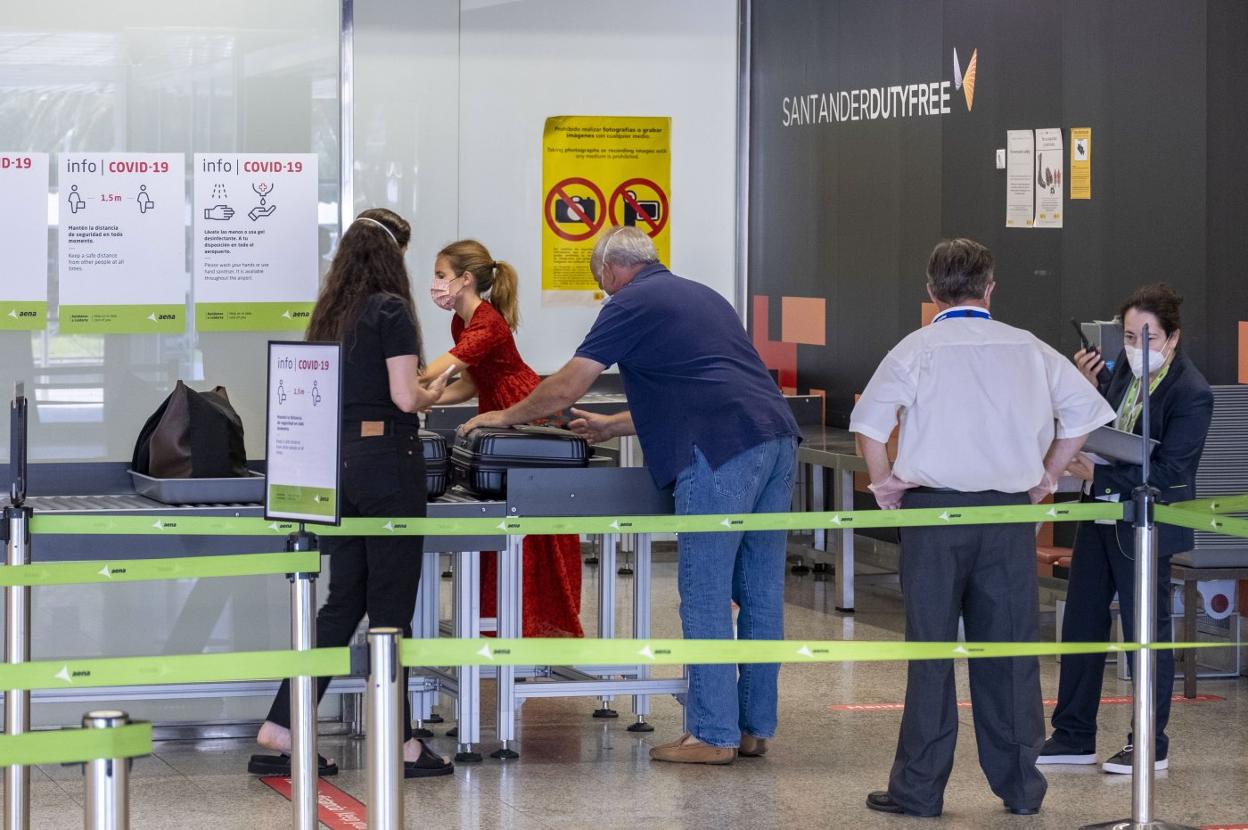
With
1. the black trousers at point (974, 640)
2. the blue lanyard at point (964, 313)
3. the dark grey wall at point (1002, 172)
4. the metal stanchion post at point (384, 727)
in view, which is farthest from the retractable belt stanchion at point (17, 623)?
the dark grey wall at point (1002, 172)

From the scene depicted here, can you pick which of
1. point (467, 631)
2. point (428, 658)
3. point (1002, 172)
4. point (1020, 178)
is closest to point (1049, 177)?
point (1020, 178)

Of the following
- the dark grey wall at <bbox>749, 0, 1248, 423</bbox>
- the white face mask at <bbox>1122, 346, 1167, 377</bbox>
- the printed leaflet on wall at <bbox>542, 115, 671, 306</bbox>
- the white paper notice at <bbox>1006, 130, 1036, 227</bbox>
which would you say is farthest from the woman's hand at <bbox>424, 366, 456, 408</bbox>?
the printed leaflet on wall at <bbox>542, 115, 671, 306</bbox>

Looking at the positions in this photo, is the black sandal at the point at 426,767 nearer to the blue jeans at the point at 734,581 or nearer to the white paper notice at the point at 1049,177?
the blue jeans at the point at 734,581

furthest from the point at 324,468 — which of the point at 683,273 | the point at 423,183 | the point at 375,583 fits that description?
the point at 683,273

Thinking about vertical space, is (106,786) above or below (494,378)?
below

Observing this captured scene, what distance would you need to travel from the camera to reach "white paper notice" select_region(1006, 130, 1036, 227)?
7598mm

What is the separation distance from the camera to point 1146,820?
166 inches

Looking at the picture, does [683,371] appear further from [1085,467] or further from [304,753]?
[304,753]

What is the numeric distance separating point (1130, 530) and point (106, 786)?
126 inches

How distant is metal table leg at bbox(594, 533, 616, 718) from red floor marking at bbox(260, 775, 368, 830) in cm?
97

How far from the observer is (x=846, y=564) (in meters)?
7.98

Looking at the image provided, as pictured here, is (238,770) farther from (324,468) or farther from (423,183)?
(423,183)

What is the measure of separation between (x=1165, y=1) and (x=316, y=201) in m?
3.09

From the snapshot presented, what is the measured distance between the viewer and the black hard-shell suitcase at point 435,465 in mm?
5160
